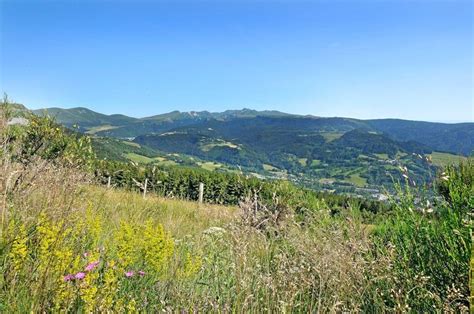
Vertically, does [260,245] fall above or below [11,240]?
below

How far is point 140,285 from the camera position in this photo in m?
3.26

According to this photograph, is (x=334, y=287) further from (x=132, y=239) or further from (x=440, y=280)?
(x=132, y=239)

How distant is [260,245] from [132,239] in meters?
1.57

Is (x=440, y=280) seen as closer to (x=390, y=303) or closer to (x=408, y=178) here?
(x=390, y=303)

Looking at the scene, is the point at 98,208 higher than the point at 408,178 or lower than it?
lower

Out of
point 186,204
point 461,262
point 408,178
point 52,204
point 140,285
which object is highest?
point 408,178

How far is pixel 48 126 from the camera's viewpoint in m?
16.2

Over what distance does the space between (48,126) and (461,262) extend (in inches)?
637

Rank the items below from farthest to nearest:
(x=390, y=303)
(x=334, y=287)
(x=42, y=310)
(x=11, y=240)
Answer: (x=390, y=303) < (x=334, y=287) < (x=11, y=240) < (x=42, y=310)

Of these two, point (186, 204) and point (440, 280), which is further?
point (186, 204)

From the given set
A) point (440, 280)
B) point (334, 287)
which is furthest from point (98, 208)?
point (440, 280)

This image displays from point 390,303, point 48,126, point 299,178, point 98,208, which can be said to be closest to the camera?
point 390,303

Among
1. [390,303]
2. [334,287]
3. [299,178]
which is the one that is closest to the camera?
[334,287]

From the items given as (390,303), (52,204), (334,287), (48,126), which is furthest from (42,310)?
(48,126)
